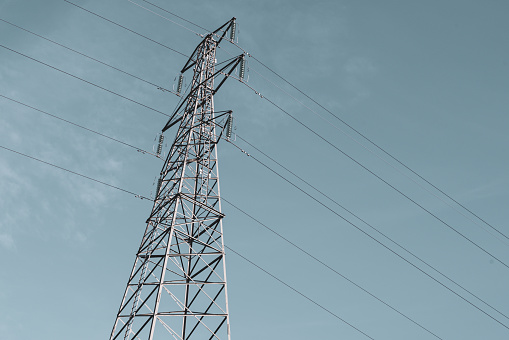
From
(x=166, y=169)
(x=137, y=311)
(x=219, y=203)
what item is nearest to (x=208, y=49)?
(x=166, y=169)

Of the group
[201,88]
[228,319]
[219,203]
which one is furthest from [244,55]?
[228,319]

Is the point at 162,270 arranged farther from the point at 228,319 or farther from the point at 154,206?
the point at 154,206

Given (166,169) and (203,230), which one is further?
(166,169)

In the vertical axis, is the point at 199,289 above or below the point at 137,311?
above

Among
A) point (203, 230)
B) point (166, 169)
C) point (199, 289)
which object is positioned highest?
point (166, 169)

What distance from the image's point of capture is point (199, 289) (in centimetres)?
2248

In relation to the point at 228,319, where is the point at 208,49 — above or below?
above

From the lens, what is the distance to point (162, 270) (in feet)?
67.6

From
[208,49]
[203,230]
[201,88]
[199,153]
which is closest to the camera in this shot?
[203,230]

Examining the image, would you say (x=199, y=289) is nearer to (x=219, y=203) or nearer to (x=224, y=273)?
(x=224, y=273)

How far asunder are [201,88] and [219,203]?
6.14 meters

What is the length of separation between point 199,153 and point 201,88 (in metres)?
3.53

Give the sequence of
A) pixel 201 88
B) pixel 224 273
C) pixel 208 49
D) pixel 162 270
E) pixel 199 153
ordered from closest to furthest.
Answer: pixel 162 270, pixel 224 273, pixel 199 153, pixel 201 88, pixel 208 49

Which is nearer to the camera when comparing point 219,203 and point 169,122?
point 219,203
